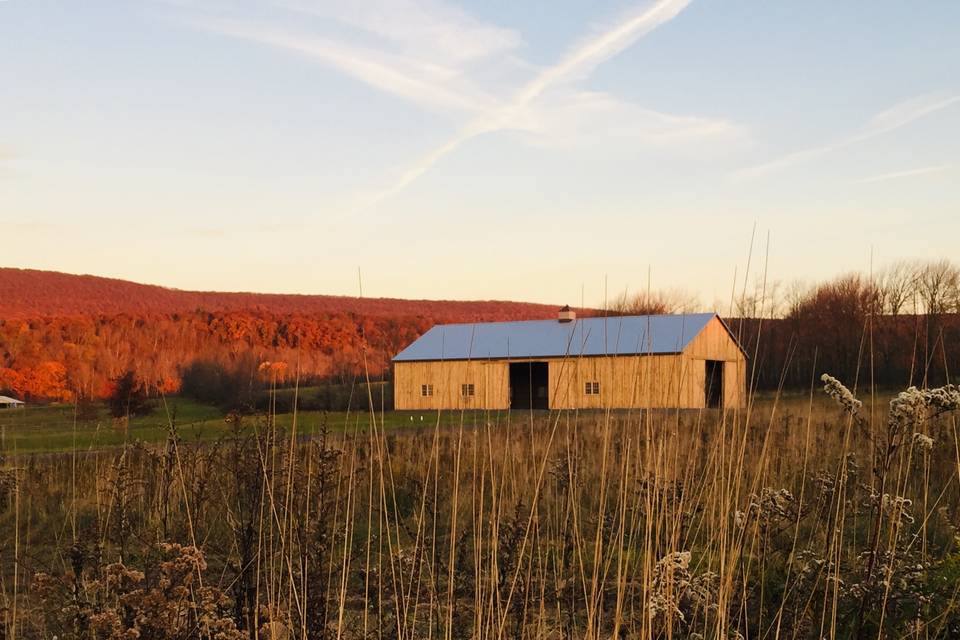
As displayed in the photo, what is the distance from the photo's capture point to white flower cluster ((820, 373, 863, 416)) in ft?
9.70

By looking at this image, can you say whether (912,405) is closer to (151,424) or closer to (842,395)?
(842,395)

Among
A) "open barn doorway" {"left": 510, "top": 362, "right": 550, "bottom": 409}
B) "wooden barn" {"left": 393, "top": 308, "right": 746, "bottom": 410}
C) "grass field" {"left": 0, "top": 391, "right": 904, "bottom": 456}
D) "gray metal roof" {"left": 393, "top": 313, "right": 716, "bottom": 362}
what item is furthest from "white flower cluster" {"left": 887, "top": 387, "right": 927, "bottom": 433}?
"open barn doorway" {"left": 510, "top": 362, "right": 550, "bottom": 409}

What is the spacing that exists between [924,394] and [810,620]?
1.00 m

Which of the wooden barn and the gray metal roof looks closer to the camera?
the gray metal roof

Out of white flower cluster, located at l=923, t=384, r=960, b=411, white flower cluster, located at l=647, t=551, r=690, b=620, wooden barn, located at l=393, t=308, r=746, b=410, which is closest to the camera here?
white flower cluster, located at l=647, t=551, r=690, b=620

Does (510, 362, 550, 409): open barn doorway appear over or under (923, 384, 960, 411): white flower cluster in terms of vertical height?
under

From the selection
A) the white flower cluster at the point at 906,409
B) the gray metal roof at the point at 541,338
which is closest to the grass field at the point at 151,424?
the gray metal roof at the point at 541,338

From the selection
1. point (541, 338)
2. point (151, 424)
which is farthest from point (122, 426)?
point (541, 338)

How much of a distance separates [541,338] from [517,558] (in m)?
26.0

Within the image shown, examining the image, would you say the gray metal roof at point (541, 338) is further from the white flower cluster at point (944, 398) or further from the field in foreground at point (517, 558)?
the white flower cluster at point (944, 398)

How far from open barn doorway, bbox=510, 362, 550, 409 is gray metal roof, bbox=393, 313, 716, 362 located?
1.07 meters

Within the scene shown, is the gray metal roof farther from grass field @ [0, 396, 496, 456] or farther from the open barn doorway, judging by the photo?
grass field @ [0, 396, 496, 456]

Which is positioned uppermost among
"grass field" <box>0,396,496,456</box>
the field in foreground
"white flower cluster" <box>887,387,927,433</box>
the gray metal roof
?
the gray metal roof

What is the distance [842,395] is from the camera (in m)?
3.05
